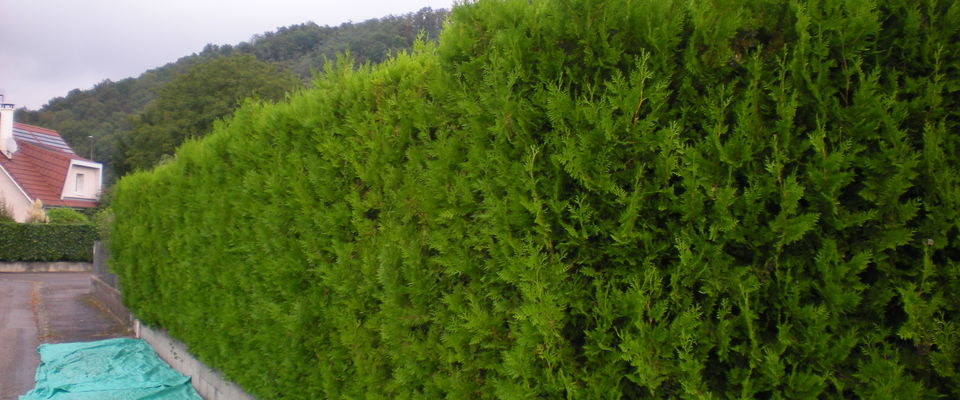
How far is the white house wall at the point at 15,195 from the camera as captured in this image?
3306 cm

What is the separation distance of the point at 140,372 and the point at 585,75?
8.27 m

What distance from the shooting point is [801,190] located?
6.09ft

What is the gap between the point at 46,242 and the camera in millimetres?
25656

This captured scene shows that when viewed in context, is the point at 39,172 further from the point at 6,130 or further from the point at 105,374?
the point at 105,374

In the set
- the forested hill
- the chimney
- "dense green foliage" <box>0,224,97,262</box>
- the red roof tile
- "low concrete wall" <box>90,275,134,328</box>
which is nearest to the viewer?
"low concrete wall" <box>90,275,134,328</box>

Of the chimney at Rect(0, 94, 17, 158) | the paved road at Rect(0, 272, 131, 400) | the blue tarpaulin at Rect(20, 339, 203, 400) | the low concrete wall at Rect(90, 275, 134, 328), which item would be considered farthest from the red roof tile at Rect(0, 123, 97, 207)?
the blue tarpaulin at Rect(20, 339, 203, 400)

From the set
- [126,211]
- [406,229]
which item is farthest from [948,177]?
[126,211]

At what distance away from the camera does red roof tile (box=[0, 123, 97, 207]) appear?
3397 centimetres

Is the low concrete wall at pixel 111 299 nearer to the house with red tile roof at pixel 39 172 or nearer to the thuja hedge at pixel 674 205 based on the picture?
the thuja hedge at pixel 674 205

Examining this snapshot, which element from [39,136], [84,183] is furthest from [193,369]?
[39,136]

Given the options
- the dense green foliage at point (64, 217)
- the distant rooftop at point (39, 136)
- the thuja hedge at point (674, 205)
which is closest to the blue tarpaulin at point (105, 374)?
the thuja hedge at point (674, 205)

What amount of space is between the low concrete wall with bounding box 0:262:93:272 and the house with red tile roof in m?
6.75

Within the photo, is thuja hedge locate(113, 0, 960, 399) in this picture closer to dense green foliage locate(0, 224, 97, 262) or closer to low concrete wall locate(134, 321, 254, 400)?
low concrete wall locate(134, 321, 254, 400)

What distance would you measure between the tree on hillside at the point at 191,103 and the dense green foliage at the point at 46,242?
14.6 metres
